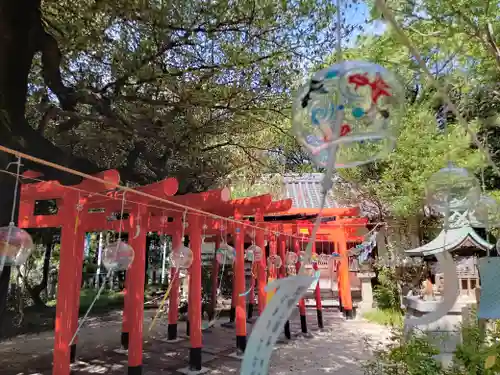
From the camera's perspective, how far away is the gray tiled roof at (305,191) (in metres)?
14.5

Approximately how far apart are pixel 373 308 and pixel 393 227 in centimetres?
257

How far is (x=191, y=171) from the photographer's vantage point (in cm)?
796

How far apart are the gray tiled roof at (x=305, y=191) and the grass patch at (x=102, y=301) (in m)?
7.61

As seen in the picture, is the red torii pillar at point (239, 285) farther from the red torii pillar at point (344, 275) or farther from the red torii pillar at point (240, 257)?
the red torii pillar at point (344, 275)

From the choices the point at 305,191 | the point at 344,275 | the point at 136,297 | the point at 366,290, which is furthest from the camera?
the point at 305,191

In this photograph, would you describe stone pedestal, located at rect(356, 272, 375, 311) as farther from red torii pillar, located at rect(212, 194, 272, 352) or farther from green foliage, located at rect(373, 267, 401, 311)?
red torii pillar, located at rect(212, 194, 272, 352)

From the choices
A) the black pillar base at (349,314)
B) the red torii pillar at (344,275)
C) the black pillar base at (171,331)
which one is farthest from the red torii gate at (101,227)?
the black pillar base at (349,314)

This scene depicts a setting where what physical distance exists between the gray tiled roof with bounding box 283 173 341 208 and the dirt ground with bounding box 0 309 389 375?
452cm

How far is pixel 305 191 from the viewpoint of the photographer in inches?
618

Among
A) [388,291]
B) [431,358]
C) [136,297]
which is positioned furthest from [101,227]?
[388,291]

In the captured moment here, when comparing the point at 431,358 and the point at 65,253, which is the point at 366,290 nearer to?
the point at 431,358

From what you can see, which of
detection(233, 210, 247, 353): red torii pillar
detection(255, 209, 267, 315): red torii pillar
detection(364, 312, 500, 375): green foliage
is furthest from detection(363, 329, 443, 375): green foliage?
detection(255, 209, 267, 315): red torii pillar

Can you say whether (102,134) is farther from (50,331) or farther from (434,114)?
(434,114)

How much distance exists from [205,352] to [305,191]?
342 inches
